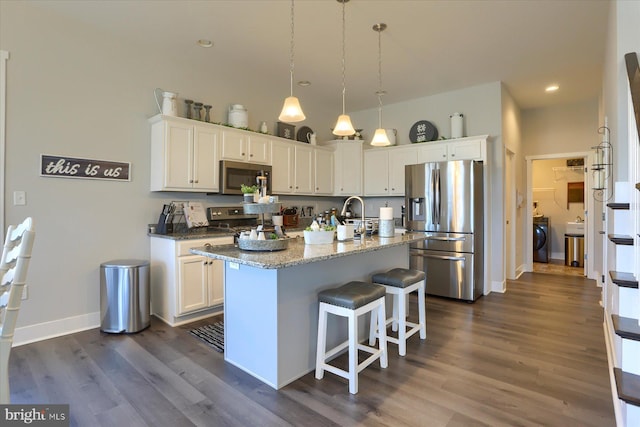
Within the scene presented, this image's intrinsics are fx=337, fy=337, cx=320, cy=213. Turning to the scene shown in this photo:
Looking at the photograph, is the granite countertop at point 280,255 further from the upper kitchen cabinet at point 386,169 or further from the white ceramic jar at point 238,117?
the upper kitchen cabinet at point 386,169

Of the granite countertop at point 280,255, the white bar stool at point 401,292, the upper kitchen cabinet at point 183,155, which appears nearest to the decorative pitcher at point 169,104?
the upper kitchen cabinet at point 183,155

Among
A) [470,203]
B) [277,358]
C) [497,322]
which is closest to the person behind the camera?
[277,358]

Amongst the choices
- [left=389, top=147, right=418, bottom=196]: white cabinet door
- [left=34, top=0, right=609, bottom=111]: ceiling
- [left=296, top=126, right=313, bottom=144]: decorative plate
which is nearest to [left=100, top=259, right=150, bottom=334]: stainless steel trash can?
[left=34, top=0, right=609, bottom=111]: ceiling

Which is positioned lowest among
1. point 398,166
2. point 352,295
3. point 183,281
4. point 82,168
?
point 183,281

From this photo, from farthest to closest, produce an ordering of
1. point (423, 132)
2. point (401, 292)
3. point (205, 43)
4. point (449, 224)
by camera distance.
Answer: point (423, 132), point (449, 224), point (205, 43), point (401, 292)

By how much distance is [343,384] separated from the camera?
228 cm

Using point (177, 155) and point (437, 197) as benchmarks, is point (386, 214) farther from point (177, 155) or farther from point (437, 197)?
point (177, 155)

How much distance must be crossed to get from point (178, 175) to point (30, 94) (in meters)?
1.39

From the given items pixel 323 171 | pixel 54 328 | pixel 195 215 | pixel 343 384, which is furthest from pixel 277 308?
pixel 323 171

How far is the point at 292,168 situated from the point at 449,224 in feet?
7.60

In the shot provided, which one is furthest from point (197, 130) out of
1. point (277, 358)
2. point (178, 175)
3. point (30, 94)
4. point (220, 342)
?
point (277, 358)

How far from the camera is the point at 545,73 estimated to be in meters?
4.48

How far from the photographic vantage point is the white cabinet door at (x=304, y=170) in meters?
5.04

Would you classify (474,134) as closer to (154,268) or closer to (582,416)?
(582,416)
